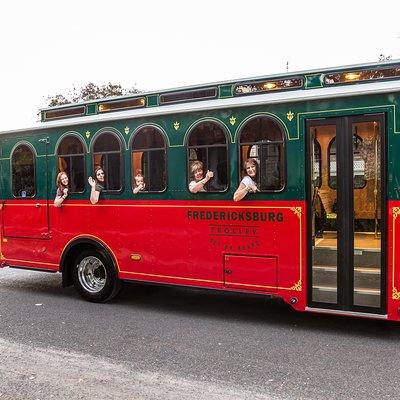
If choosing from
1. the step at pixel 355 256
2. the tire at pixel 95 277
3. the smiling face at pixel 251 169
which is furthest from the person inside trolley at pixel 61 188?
the step at pixel 355 256

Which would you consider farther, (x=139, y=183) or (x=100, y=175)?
(x=100, y=175)

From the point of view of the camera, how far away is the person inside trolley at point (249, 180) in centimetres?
618

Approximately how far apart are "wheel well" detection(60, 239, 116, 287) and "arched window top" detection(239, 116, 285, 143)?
276 cm

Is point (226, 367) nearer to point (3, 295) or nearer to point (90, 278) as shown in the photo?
point (90, 278)

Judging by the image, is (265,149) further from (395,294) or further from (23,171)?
(23,171)

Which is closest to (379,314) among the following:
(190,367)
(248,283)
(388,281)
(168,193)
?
(388,281)

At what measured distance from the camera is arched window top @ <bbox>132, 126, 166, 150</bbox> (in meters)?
6.93

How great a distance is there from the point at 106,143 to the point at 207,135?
1.69 meters

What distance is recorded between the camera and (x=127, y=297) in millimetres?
8148

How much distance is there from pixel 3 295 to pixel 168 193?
143 inches

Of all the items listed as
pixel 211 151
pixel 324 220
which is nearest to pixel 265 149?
pixel 211 151

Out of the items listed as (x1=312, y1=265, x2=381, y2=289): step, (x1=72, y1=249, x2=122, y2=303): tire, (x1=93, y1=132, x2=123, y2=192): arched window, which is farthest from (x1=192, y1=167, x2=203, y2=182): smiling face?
(x1=72, y1=249, x2=122, y2=303): tire

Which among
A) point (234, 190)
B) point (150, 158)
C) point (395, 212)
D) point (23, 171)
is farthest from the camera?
point (23, 171)

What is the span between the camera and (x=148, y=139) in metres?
7.05
